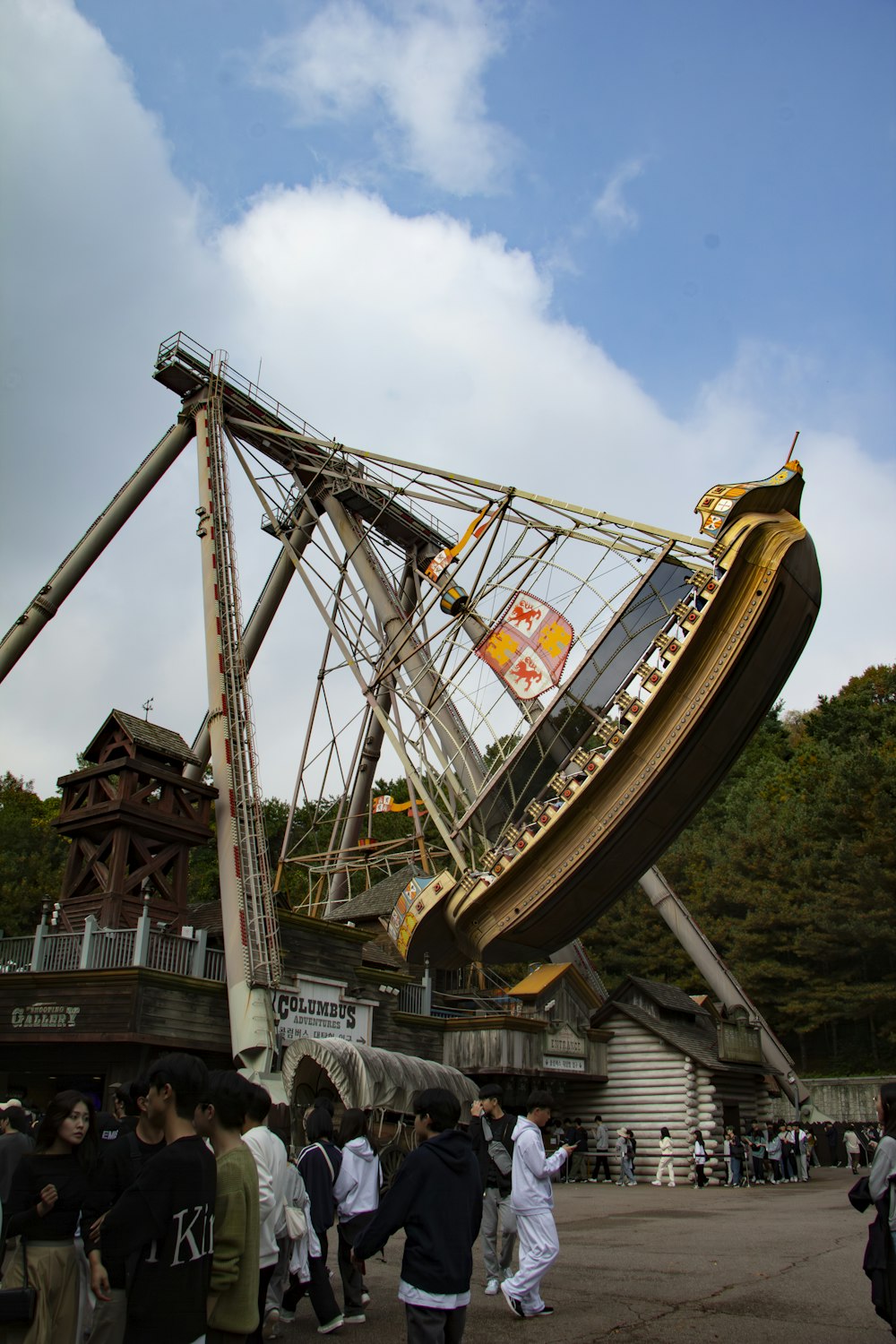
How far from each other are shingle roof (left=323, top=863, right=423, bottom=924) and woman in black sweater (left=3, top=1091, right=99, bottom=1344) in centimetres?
2736

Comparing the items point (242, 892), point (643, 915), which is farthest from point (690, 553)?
point (643, 915)

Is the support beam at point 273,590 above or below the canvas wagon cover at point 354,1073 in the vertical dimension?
above

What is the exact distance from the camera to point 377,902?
3350cm

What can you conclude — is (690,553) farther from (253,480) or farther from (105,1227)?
(105,1227)

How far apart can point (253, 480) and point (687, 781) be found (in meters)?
14.1

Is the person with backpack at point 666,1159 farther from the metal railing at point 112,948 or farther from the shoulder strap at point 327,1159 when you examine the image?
the shoulder strap at point 327,1159

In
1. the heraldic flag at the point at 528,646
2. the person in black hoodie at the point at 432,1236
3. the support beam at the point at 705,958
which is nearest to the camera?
the person in black hoodie at the point at 432,1236

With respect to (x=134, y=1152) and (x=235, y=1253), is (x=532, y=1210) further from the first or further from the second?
(x=235, y=1253)

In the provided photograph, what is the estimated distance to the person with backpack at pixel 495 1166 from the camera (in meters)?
9.22

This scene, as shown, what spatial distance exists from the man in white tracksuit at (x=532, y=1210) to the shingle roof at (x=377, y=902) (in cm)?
2342

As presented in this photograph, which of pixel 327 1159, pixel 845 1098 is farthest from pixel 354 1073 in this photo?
pixel 845 1098

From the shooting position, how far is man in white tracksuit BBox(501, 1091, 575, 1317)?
8.31 m

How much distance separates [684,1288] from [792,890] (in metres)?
35.7

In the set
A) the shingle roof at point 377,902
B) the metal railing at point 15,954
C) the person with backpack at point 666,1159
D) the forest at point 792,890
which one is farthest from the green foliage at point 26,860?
the person with backpack at point 666,1159
